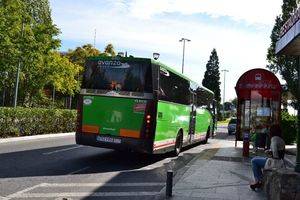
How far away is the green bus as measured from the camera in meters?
15.1

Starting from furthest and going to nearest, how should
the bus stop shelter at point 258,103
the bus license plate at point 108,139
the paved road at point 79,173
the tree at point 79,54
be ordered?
the tree at point 79,54 → the bus stop shelter at point 258,103 → the bus license plate at point 108,139 → the paved road at point 79,173

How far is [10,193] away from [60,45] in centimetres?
2568

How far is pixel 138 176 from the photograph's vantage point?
13242 millimetres

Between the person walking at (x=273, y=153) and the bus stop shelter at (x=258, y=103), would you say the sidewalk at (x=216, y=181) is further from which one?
the bus stop shelter at (x=258, y=103)

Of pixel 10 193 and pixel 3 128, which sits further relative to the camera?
pixel 3 128

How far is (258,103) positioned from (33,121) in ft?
40.1

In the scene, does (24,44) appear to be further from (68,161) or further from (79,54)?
(79,54)

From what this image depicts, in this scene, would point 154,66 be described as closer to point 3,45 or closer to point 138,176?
point 138,176

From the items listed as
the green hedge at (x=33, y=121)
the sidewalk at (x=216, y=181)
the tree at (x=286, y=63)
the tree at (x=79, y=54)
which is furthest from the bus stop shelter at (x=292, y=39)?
the tree at (x=79, y=54)

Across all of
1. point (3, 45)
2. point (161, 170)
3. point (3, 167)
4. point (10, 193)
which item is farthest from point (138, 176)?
point (3, 45)

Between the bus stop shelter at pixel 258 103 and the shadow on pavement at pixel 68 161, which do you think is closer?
the shadow on pavement at pixel 68 161

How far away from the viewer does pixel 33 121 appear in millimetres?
26984

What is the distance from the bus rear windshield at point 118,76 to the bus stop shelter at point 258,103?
6381mm

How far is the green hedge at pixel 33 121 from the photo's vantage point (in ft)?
78.7
